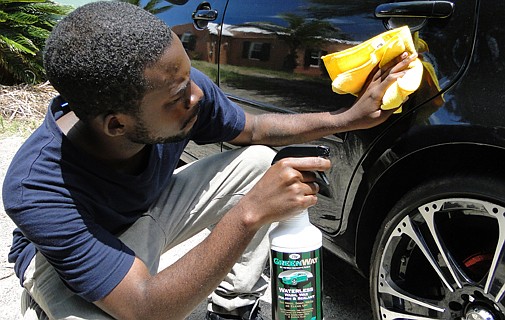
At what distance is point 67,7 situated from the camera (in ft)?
20.4

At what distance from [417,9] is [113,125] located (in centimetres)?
91

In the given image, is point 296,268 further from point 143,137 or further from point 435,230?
point 143,137

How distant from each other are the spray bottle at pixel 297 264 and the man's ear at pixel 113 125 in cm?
46

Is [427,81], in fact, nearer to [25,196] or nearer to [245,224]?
[245,224]

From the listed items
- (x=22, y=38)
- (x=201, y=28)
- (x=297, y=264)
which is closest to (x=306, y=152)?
(x=297, y=264)

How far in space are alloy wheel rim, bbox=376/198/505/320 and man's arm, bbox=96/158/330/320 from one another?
41cm

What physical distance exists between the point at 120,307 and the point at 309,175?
0.63 m

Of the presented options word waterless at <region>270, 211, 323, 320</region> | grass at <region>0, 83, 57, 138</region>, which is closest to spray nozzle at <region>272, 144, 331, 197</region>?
word waterless at <region>270, 211, 323, 320</region>

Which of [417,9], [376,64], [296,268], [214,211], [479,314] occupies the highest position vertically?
[417,9]

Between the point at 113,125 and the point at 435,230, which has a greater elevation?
the point at 113,125

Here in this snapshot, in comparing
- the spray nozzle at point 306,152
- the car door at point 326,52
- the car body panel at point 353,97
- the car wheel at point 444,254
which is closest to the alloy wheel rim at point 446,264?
the car wheel at point 444,254

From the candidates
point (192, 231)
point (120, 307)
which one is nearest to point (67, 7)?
point (192, 231)

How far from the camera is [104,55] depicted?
1.44m

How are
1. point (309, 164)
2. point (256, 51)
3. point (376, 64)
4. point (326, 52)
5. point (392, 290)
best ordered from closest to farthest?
point (309, 164) → point (376, 64) → point (392, 290) → point (326, 52) → point (256, 51)
